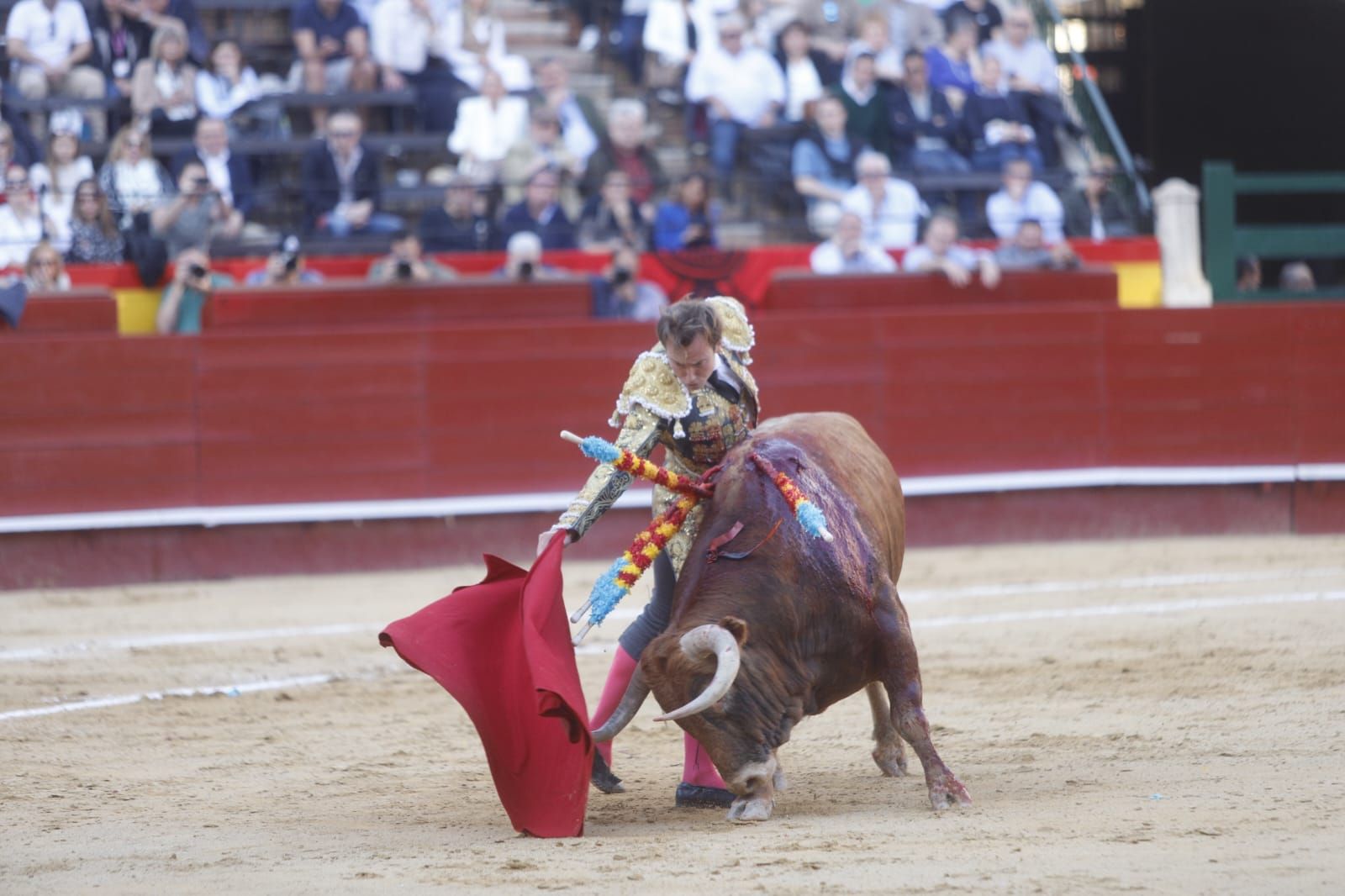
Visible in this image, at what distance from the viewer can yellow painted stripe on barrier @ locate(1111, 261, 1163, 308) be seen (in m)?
9.03

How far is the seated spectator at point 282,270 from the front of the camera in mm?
8023

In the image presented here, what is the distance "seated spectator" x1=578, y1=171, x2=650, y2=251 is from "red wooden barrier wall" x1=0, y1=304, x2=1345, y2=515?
666mm

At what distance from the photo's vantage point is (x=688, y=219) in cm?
A: 857

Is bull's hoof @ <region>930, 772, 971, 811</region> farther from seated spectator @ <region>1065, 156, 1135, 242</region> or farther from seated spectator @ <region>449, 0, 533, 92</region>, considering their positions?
seated spectator @ <region>449, 0, 533, 92</region>

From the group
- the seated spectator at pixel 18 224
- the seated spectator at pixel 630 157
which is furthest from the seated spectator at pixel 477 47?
the seated spectator at pixel 18 224

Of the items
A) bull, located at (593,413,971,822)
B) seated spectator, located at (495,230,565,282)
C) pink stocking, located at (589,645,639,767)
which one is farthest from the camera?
seated spectator, located at (495,230,565,282)

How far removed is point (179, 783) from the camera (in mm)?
4211

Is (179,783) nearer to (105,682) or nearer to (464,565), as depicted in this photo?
(105,682)

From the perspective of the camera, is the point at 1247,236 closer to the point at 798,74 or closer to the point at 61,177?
the point at 798,74

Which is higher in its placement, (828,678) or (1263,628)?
(828,678)

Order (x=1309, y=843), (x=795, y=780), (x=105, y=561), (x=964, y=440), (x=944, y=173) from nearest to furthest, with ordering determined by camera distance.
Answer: (x=1309, y=843), (x=795, y=780), (x=105, y=561), (x=964, y=440), (x=944, y=173)

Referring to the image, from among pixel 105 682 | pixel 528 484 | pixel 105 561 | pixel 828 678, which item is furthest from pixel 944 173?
pixel 828 678

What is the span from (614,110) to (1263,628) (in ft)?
14.7

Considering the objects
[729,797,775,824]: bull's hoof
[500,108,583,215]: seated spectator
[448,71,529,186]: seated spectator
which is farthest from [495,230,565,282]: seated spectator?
[729,797,775,824]: bull's hoof
